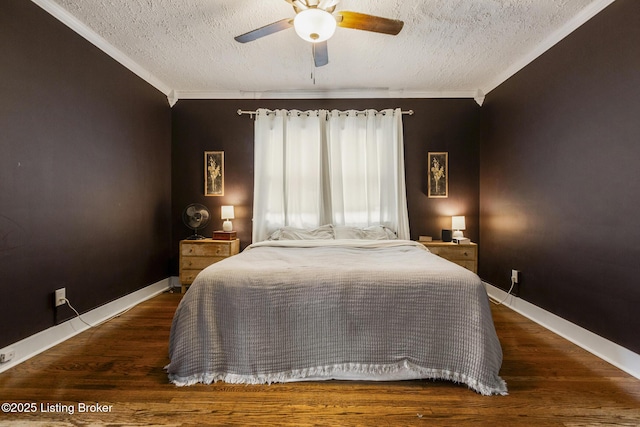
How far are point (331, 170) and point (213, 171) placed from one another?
5.18ft

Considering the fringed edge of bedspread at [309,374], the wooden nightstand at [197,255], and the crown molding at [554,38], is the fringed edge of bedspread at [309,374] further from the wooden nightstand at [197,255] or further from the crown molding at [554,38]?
the crown molding at [554,38]

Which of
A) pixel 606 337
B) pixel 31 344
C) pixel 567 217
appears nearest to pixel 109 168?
pixel 31 344

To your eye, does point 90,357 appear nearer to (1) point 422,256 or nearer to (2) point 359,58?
(1) point 422,256

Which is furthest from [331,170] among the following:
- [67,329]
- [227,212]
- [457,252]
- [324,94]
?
[67,329]

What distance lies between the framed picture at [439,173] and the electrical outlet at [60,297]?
3924 millimetres

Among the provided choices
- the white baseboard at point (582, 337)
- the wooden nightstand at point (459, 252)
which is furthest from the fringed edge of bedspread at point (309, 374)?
the wooden nightstand at point (459, 252)

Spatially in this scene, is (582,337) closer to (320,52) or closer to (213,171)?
(320,52)

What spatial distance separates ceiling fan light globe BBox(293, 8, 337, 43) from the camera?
5.97ft

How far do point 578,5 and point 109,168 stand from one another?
415 centimetres

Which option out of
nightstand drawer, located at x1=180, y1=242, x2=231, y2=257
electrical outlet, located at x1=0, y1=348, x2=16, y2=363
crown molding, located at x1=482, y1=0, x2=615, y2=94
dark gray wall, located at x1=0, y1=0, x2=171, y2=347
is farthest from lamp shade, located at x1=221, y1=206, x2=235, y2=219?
crown molding, located at x1=482, y1=0, x2=615, y2=94

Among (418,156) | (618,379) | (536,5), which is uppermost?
(536,5)

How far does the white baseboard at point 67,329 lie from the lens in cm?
201

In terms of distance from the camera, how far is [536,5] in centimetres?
224

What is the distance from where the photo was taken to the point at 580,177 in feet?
7.69
